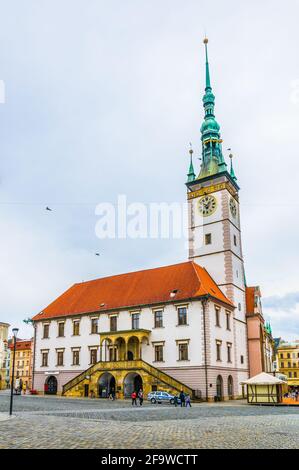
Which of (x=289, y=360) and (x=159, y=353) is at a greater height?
(x=159, y=353)

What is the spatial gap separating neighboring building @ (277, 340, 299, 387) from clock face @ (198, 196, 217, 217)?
70560 millimetres

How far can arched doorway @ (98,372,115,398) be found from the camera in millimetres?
44219

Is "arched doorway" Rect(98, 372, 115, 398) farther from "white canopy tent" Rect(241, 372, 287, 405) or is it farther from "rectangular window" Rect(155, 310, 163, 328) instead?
"white canopy tent" Rect(241, 372, 287, 405)

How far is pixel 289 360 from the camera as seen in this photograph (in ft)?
372

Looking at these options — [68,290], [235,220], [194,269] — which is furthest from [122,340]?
[235,220]

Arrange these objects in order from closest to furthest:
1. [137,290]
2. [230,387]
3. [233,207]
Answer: [230,387] → [137,290] → [233,207]

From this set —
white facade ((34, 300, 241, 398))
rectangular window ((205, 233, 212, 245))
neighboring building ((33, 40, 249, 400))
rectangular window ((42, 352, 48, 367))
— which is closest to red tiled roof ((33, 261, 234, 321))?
neighboring building ((33, 40, 249, 400))

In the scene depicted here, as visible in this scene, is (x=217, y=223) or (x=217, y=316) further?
(x=217, y=223)

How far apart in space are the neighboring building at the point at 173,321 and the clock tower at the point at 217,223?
11 cm

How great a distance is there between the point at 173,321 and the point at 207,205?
51.2 ft

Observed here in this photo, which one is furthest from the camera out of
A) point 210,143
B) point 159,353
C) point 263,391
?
point 210,143

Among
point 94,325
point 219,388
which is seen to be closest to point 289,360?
point 94,325

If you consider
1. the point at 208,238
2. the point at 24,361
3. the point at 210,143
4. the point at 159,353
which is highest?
the point at 210,143

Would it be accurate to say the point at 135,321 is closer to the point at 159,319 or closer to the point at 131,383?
the point at 159,319
